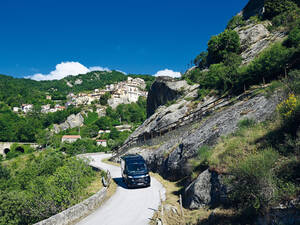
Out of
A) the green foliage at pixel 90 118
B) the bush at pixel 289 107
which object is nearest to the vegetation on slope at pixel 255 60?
the bush at pixel 289 107

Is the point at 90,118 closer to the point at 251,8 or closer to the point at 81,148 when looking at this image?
the point at 81,148

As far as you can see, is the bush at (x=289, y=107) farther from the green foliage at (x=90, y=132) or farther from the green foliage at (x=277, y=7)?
the green foliage at (x=90, y=132)

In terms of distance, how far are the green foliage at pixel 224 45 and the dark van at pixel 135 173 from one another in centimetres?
2940

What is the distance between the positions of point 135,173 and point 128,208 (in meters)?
4.89

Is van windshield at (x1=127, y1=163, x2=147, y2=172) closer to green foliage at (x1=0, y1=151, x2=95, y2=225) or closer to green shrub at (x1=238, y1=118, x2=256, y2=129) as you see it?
green foliage at (x1=0, y1=151, x2=95, y2=225)

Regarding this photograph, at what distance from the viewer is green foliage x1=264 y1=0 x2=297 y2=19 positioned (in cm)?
4144

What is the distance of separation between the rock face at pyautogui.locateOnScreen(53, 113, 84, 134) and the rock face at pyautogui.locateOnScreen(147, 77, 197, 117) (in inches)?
3243

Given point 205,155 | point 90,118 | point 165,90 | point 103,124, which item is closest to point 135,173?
point 205,155

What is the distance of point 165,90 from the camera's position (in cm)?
4328

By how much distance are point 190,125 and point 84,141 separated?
65.0 metres

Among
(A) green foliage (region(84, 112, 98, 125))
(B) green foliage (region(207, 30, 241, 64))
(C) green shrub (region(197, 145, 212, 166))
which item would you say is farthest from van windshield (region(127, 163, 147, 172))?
(A) green foliage (region(84, 112, 98, 125))

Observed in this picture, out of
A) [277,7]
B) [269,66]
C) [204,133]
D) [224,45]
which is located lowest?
[204,133]

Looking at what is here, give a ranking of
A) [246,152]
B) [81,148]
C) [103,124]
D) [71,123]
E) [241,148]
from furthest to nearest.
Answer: [71,123], [103,124], [81,148], [241,148], [246,152]

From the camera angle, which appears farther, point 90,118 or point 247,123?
point 90,118
